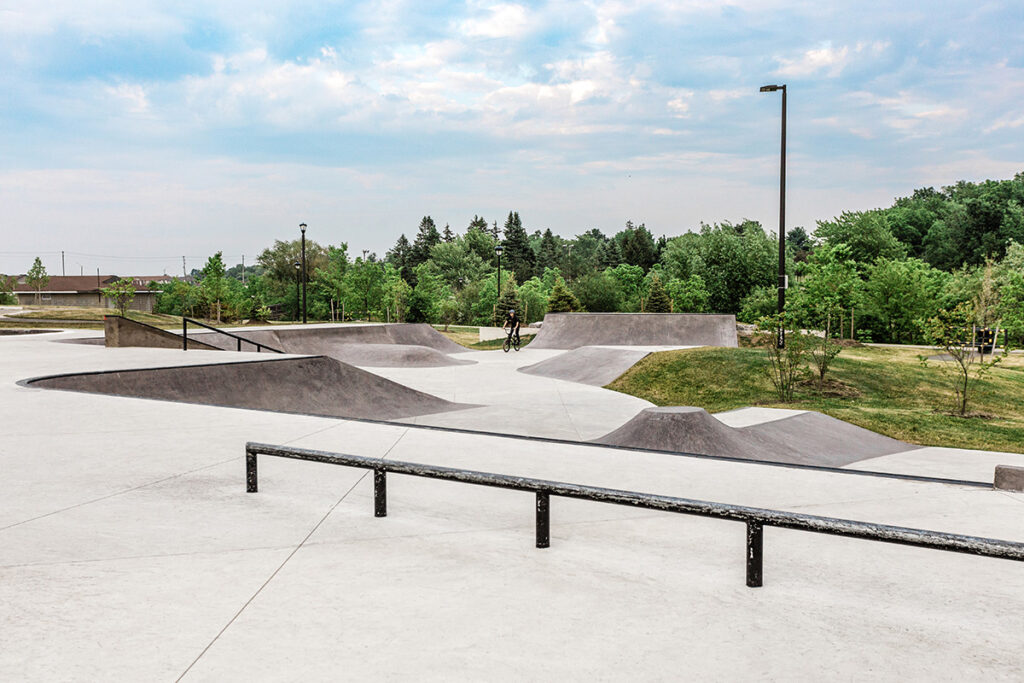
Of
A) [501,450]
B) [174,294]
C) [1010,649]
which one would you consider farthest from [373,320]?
[1010,649]

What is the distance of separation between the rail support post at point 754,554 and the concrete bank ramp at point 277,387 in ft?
24.9

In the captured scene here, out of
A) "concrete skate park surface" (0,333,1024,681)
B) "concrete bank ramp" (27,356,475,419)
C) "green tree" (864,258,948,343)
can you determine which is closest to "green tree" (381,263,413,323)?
"green tree" (864,258,948,343)

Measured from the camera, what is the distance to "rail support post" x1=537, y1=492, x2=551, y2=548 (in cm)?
370

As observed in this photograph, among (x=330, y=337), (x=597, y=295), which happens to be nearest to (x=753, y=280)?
(x=597, y=295)

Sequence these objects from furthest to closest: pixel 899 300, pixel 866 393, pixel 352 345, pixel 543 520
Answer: pixel 899 300 < pixel 352 345 < pixel 866 393 < pixel 543 520

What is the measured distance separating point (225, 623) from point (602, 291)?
2198 inches

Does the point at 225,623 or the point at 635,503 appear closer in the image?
the point at 225,623

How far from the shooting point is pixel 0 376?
1097 centimetres

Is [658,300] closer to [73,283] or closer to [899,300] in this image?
[899,300]

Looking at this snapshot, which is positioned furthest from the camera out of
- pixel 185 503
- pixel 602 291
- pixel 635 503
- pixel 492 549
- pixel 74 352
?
pixel 602 291

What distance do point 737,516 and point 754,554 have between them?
0.22 meters

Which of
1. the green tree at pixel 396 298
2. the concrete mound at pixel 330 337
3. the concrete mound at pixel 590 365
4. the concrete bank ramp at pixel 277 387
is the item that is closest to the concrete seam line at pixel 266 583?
the concrete bank ramp at pixel 277 387

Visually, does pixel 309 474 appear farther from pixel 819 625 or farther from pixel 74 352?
pixel 74 352

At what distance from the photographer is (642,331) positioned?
3003 cm
